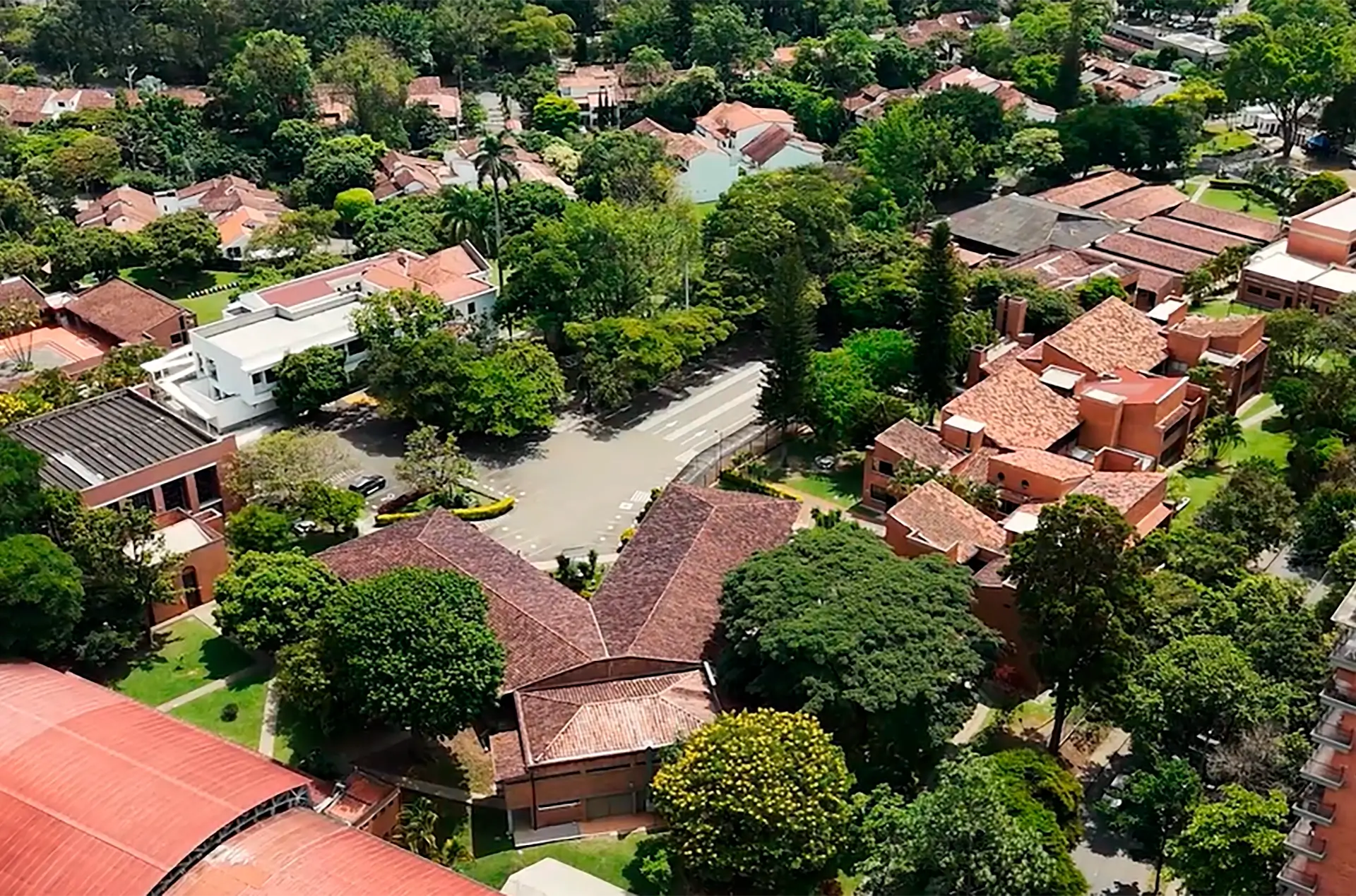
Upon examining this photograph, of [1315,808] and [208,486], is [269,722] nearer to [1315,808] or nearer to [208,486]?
[208,486]

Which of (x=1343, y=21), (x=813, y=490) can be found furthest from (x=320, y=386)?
(x=1343, y=21)

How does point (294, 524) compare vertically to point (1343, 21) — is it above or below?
below

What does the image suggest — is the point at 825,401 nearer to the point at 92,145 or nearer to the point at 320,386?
the point at 320,386

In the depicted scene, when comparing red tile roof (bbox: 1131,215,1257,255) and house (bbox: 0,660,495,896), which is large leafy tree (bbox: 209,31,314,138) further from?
house (bbox: 0,660,495,896)

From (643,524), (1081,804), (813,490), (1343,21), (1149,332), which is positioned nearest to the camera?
(1081,804)

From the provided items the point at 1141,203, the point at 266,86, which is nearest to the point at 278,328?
the point at 266,86

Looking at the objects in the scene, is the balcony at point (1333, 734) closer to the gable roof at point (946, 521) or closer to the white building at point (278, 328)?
the gable roof at point (946, 521)

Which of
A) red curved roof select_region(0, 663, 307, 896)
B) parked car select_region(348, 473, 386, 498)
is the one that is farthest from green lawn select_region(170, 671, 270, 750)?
parked car select_region(348, 473, 386, 498)
